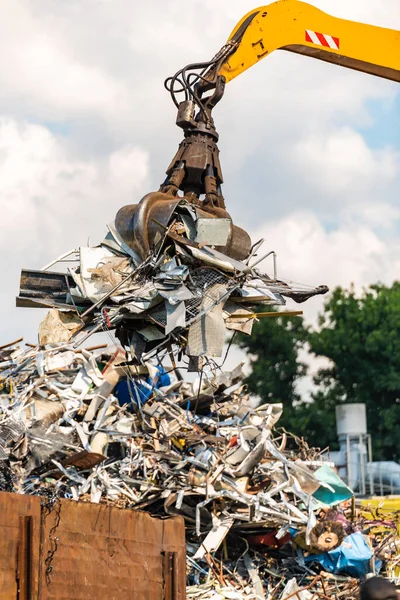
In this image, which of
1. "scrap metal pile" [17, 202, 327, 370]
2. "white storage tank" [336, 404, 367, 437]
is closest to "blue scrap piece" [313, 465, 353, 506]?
"scrap metal pile" [17, 202, 327, 370]

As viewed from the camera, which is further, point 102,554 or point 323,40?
point 323,40

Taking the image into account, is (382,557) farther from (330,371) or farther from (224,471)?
(330,371)

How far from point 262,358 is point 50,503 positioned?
2797 cm

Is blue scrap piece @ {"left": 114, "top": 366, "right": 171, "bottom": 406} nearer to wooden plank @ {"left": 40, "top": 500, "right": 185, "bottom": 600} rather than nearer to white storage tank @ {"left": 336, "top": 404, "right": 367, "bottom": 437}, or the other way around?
wooden plank @ {"left": 40, "top": 500, "right": 185, "bottom": 600}

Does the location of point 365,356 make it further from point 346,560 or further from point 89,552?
point 89,552

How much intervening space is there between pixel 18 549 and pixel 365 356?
28193mm

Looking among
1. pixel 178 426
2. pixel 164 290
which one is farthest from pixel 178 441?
pixel 164 290

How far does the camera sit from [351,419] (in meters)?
24.9

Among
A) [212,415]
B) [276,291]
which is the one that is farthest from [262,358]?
[276,291]

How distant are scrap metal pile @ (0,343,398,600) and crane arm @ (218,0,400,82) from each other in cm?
298

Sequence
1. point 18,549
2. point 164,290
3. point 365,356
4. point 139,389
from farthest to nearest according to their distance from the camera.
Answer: point 365,356
point 139,389
point 164,290
point 18,549

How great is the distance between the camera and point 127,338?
7117mm

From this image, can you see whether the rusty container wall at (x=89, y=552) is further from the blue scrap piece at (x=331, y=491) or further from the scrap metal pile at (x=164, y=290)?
the blue scrap piece at (x=331, y=491)

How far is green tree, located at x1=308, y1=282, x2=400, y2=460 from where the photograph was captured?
30500mm
